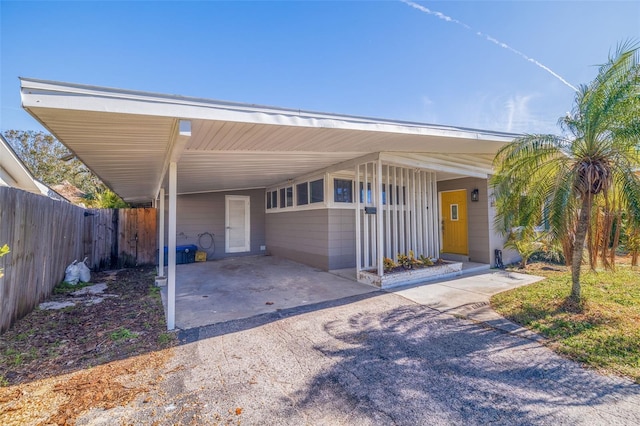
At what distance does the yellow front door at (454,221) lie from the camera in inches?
328

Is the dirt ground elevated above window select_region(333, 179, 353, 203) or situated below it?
below

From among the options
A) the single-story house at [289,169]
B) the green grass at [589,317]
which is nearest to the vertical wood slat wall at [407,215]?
the single-story house at [289,169]

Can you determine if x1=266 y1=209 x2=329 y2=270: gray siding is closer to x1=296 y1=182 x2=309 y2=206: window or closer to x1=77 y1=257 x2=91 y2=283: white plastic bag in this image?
x1=296 y1=182 x2=309 y2=206: window

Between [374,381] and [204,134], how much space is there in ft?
10.8

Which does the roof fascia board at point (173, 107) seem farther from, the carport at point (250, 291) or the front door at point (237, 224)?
the front door at point (237, 224)

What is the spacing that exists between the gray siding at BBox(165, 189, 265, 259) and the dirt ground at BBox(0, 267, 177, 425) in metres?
4.99

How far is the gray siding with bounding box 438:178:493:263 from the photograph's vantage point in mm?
7648

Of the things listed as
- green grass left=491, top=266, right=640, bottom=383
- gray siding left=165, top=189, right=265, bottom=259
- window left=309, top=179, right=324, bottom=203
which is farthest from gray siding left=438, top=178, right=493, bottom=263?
gray siding left=165, top=189, right=265, bottom=259

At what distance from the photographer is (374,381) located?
2.55m

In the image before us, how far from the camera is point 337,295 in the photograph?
17.1 feet

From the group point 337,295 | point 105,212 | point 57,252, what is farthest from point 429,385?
point 105,212

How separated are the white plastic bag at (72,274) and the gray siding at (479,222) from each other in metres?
9.60

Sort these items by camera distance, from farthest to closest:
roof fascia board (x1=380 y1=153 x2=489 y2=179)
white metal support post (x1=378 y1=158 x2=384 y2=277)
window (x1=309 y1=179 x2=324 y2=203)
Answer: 1. window (x1=309 y1=179 x2=324 y2=203)
2. roof fascia board (x1=380 y1=153 x2=489 y2=179)
3. white metal support post (x1=378 y1=158 x2=384 y2=277)

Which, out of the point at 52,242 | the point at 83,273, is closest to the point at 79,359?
the point at 52,242
